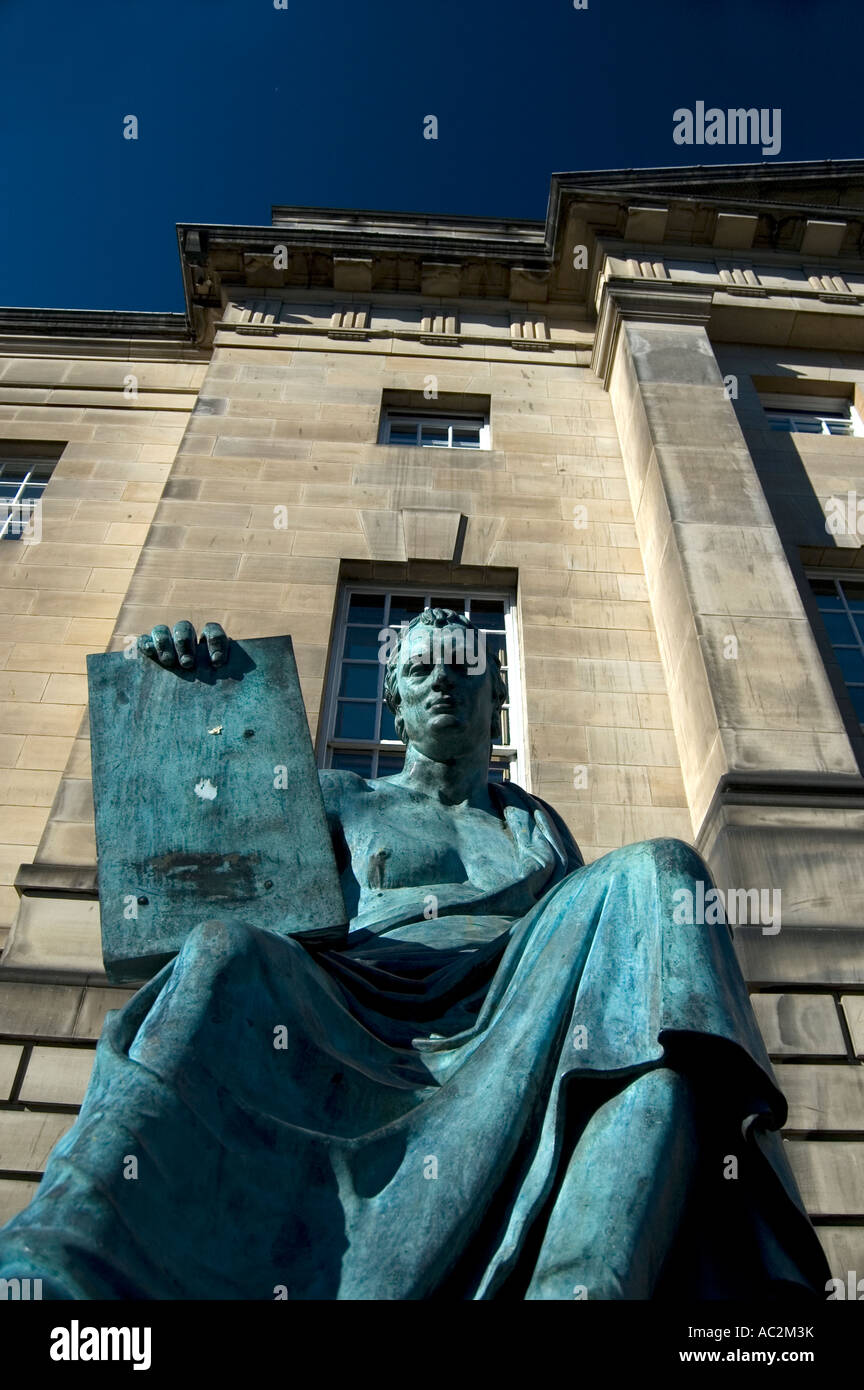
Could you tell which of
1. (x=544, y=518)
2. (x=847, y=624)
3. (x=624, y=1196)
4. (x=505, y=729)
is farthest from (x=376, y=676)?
(x=624, y=1196)

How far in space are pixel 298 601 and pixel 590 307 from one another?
6.61m

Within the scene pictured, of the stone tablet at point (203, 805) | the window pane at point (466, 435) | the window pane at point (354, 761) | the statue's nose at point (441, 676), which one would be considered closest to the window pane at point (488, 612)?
the window pane at point (354, 761)

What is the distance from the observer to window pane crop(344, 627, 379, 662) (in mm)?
9812

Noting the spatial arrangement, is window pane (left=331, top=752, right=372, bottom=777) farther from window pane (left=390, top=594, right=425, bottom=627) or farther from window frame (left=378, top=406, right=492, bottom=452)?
window frame (left=378, top=406, right=492, bottom=452)

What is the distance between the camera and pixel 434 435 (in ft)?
41.0

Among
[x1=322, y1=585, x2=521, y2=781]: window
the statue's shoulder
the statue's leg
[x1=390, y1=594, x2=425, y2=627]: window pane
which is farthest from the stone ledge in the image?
the statue's leg

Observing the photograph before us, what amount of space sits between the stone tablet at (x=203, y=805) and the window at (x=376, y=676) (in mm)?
4406

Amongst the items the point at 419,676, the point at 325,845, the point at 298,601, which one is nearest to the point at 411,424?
the point at 298,601

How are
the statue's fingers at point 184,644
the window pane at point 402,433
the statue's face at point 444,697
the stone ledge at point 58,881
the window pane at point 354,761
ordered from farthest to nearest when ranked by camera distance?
the window pane at point 402,433 < the window pane at point 354,761 < the stone ledge at point 58,881 < the statue's face at point 444,697 < the statue's fingers at point 184,644

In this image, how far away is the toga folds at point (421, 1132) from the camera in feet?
7.50

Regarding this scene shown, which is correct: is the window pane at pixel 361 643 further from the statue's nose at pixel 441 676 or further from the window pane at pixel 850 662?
the statue's nose at pixel 441 676

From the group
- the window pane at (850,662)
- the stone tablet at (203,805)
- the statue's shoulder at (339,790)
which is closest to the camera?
the stone tablet at (203,805)

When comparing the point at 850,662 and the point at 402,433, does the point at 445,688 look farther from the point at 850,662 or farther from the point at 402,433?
the point at 402,433

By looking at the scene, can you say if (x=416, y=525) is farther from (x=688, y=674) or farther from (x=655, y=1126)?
(x=655, y=1126)
